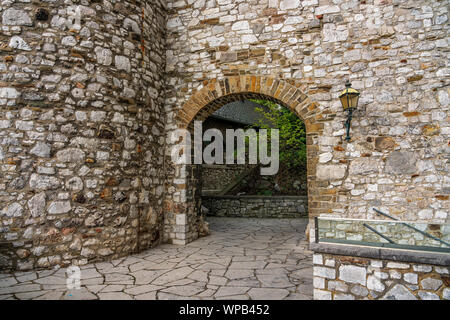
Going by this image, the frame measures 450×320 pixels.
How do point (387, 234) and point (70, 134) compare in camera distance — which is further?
point (70, 134)

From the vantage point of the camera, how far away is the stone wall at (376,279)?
77.4 inches

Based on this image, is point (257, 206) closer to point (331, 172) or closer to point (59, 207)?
point (331, 172)

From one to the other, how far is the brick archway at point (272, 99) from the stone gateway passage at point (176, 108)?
23mm

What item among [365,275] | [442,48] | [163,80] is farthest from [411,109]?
[163,80]

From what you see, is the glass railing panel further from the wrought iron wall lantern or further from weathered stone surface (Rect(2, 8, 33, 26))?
weathered stone surface (Rect(2, 8, 33, 26))

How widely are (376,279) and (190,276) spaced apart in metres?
2.03

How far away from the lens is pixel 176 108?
5230 millimetres

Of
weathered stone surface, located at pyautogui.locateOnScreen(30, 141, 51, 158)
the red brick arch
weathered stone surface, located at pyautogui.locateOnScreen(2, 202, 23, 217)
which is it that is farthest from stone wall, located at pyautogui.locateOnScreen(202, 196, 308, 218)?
weathered stone surface, located at pyautogui.locateOnScreen(2, 202, 23, 217)

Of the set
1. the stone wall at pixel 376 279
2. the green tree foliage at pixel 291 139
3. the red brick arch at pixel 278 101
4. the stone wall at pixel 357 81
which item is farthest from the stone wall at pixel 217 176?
the stone wall at pixel 376 279

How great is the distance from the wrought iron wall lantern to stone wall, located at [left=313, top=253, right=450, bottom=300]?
260 centimetres

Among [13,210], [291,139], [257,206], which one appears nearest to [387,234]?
[13,210]

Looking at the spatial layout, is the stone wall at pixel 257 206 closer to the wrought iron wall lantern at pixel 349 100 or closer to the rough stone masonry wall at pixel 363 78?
the rough stone masonry wall at pixel 363 78

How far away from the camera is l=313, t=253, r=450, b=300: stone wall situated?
196 cm

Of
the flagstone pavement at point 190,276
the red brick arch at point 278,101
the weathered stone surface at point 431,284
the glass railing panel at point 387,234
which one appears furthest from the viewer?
the red brick arch at point 278,101
